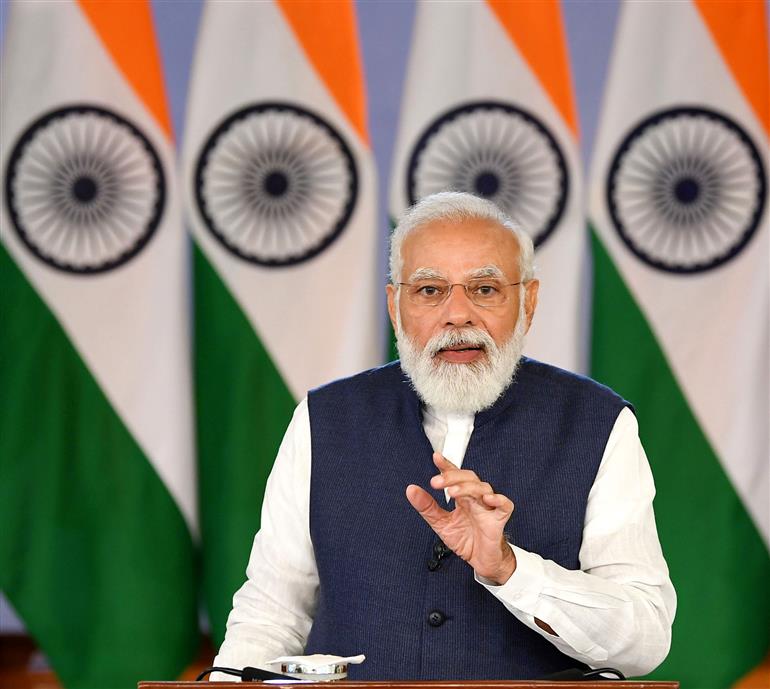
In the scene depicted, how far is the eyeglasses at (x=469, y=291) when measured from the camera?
87.7 inches

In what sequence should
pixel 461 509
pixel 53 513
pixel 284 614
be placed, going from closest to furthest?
1. pixel 461 509
2. pixel 284 614
3. pixel 53 513

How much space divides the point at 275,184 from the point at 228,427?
0.82 m

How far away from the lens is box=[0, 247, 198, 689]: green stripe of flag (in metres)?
3.74

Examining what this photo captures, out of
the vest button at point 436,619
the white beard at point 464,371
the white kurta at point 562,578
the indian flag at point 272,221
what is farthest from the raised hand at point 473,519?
the indian flag at point 272,221

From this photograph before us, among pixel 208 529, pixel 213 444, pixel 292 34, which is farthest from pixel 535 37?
pixel 208 529

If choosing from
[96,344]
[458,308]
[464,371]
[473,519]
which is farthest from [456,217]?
[96,344]

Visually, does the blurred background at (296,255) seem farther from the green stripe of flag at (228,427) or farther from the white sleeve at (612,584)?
the white sleeve at (612,584)

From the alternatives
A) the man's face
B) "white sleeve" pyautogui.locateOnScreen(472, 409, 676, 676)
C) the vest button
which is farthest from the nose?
the vest button

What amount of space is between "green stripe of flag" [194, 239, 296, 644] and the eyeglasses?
163 cm

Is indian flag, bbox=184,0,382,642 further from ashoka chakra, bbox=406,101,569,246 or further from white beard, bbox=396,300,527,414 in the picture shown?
white beard, bbox=396,300,527,414

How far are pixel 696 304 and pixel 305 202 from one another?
1338 mm

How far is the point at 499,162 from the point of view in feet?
12.4

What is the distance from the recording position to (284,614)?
225 cm

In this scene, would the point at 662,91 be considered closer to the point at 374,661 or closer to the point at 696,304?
the point at 696,304
